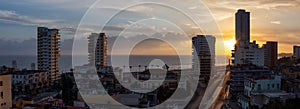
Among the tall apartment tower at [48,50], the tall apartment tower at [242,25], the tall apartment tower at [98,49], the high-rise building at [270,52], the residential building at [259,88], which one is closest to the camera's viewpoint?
the residential building at [259,88]

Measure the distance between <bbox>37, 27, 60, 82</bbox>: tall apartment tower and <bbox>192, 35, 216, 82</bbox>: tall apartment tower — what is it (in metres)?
5.87

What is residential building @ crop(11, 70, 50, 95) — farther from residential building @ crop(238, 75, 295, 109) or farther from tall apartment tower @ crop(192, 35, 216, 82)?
tall apartment tower @ crop(192, 35, 216, 82)

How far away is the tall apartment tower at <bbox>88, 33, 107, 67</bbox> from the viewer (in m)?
→ 14.8

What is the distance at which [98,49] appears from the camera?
1544 centimetres

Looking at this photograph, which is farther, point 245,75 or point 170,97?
point 245,75

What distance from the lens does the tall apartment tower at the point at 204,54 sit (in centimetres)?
1480

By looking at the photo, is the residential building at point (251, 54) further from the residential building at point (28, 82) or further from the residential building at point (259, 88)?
the residential building at point (28, 82)

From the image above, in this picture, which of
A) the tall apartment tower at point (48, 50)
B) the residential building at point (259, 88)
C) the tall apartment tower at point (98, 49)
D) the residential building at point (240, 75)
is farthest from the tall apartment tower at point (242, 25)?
the residential building at point (259, 88)

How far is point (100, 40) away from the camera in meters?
15.1

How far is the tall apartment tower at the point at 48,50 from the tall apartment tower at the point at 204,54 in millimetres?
5871

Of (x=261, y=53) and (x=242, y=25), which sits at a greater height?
(x=242, y=25)

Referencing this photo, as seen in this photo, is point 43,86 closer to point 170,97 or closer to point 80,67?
point 80,67

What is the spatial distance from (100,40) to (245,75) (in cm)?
760

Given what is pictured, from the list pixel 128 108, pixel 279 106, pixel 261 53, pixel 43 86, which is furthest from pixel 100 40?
pixel 279 106
